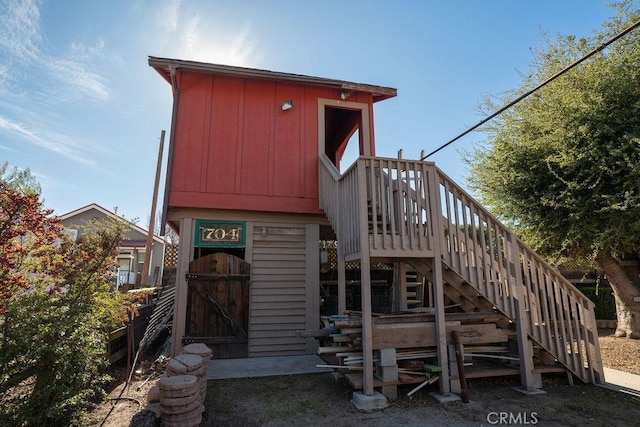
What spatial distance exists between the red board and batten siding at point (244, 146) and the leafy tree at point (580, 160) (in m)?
4.06

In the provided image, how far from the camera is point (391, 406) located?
3.56m

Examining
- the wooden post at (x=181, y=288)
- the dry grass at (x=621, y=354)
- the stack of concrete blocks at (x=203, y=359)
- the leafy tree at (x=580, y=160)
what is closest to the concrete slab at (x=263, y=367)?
the wooden post at (x=181, y=288)

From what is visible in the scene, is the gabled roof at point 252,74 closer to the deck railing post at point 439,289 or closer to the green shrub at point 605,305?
the deck railing post at point 439,289

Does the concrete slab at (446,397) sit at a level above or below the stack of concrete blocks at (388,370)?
below

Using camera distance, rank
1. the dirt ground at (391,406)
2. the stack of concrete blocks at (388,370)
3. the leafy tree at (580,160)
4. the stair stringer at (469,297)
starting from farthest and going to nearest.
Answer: the leafy tree at (580,160)
the stair stringer at (469,297)
the stack of concrete blocks at (388,370)
the dirt ground at (391,406)

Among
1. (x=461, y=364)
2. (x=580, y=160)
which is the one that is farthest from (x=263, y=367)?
(x=580, y=160)

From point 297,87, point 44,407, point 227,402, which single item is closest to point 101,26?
point 297,87

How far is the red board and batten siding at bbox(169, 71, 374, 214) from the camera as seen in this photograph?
5.96 meters

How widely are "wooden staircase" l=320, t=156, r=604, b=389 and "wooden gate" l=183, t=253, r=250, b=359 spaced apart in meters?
2.30

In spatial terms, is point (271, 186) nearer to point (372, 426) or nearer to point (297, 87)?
point (297, 87)

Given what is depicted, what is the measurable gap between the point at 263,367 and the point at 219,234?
2.32 m

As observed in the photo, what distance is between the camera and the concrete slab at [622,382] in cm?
399

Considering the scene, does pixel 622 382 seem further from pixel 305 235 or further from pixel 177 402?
pixel 177 402

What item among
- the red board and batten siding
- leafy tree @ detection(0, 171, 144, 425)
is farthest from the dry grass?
leafy tree @ detection(0, 171, 144, 425)
